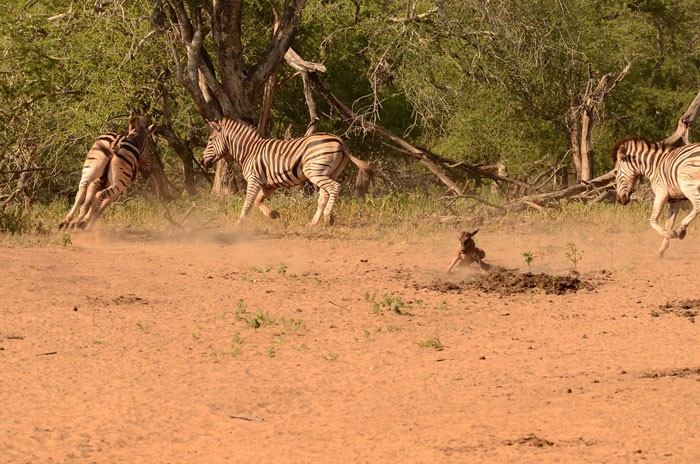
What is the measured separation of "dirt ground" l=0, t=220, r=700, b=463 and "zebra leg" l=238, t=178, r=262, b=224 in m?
2.19

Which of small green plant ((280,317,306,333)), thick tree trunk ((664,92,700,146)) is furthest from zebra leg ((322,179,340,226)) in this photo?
small green plant ((280,317,306,333))

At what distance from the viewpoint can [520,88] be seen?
1961 cm

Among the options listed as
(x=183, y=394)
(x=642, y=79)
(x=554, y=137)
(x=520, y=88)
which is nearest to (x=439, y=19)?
(x=520, y=88)

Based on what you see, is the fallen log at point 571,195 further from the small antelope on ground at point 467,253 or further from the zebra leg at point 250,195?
the small antelope on ground at point 467,253

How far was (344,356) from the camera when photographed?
8.25 m

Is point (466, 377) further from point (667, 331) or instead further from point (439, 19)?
point (439, 19)

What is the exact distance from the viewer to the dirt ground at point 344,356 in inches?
237

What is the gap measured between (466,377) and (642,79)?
15161 mm

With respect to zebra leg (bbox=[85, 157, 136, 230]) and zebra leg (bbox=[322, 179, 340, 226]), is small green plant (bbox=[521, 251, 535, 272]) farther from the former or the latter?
zebra leg (bbox=[85, 157, 136, 230])

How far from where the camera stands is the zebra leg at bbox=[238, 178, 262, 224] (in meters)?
15.7

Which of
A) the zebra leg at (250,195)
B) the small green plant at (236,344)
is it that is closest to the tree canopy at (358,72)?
the zebra leg at (250,195)

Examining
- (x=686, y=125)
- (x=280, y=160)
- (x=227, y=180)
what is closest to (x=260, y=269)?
(x=280, y=160)

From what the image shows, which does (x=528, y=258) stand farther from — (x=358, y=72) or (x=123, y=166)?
(x=358, y=72)

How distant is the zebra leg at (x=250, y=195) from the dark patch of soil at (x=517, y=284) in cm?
510
